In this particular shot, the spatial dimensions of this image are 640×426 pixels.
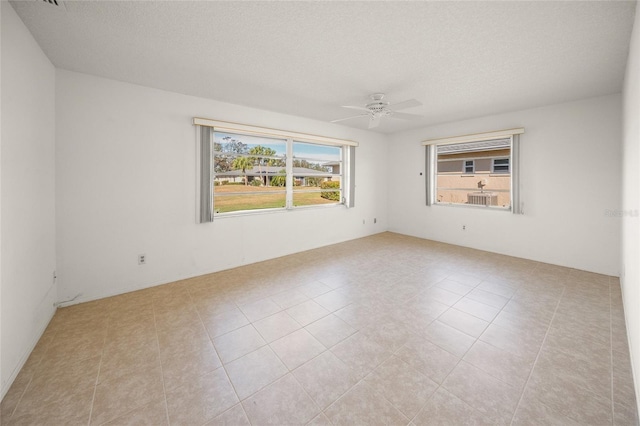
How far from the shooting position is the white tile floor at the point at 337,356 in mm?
1501

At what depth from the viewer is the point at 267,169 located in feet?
15.0

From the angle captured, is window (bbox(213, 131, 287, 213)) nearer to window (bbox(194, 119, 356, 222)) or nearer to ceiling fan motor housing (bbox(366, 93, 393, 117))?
window (bbox(194, 119, 356, 222))

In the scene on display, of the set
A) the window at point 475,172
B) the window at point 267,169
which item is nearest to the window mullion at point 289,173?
the window at point 267,169

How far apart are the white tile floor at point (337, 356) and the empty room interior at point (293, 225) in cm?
2

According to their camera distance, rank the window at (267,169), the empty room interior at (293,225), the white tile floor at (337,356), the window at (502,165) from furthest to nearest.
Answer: the window at (502,165) → the window at (267,169) → the empty room interior at (293,225) → the white tile floor at (337,356)

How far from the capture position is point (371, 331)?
7.61ft

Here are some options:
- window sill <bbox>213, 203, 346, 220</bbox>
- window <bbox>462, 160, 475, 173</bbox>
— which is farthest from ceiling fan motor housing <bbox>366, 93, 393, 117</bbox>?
window <bbox>462, 160, 475, 173</bbox>

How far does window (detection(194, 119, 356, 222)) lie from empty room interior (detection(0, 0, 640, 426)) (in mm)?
39

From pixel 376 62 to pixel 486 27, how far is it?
933 millimetres

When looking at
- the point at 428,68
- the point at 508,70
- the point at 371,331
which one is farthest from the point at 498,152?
the point at 371,331

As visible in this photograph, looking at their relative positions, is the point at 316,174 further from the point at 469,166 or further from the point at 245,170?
the point at 469,166

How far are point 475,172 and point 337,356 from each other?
16.7 ft

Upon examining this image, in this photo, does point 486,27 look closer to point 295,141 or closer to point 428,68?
point 428,68

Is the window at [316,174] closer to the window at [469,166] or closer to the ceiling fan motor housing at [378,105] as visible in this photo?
the ceiling fan motor housing at [378,105]
